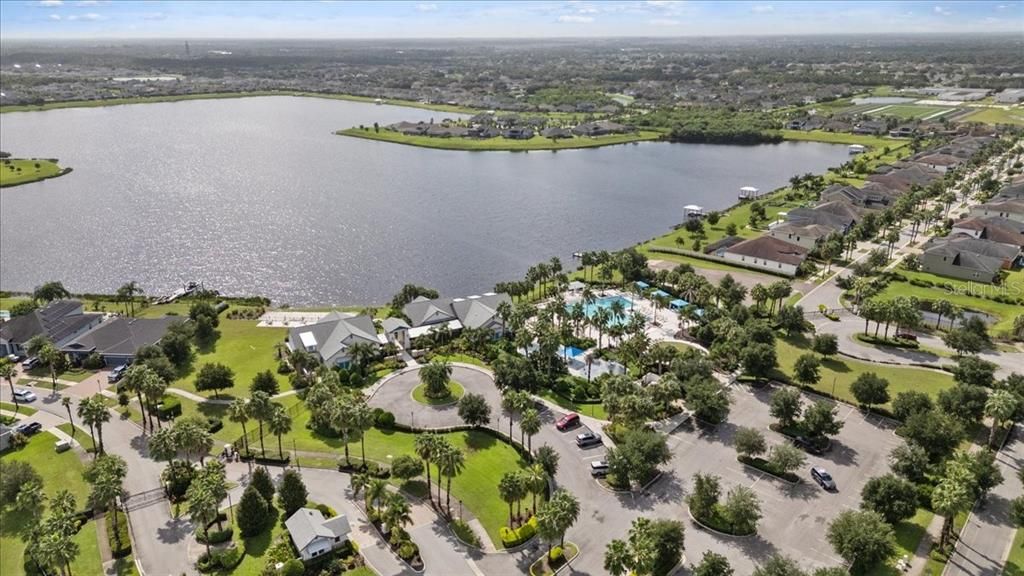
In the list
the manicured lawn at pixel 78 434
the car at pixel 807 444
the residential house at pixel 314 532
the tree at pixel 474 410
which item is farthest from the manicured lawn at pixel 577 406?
the manicured lawn at pixel 78 434

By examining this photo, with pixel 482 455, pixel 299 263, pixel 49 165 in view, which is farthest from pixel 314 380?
pixel 49 165

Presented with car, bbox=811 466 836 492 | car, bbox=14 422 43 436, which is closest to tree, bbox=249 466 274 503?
car, bbox=14 422 43 436

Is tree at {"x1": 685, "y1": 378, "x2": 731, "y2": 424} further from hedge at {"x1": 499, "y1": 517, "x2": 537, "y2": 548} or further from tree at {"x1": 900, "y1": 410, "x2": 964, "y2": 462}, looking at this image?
hedge at {"x1": 499, "y1": 517, "x2": 537, "y2": 548}

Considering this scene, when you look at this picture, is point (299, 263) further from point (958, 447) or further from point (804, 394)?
point (958, 447)

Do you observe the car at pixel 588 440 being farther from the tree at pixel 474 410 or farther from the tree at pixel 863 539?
the tree at pixel 863 539

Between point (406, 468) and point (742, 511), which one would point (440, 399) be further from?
point (742, 511)
